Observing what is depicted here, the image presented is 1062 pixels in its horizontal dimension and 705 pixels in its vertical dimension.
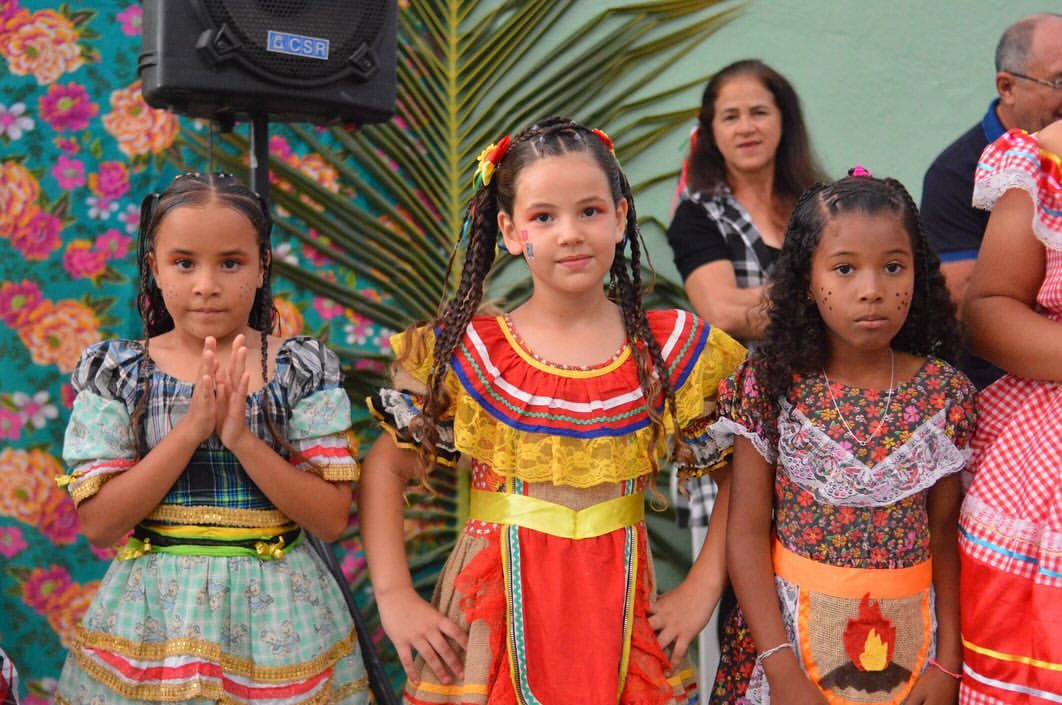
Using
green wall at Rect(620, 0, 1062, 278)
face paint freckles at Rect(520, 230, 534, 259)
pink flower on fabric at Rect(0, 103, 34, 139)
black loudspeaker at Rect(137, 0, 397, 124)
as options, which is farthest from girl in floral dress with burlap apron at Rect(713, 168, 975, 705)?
pink flower on fabric at Rect(0, 103, 34, 139)

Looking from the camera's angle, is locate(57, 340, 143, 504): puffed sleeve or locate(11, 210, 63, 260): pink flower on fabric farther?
locate(11, 210, 63, 260): pink flower on fabric

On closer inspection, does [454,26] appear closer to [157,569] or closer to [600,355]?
[600,355]

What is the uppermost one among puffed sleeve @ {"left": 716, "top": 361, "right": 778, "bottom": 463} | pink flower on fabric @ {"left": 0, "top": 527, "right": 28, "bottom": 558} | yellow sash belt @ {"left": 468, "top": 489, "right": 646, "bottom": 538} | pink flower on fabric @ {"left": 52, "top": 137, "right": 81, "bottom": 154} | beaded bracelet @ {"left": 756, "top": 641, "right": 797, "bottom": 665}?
pink flower on fabric @ {"left": 52, "top": 137, "right": 81, "bottom": 154}

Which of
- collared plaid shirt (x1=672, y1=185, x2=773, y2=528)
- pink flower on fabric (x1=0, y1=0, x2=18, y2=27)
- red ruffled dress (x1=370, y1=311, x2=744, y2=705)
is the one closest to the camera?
red ruffled dress (x1=370, y1=311, x2=744, y2=705)

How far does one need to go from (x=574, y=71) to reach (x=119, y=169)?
4.61 feet

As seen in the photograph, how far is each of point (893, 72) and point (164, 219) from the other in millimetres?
2694

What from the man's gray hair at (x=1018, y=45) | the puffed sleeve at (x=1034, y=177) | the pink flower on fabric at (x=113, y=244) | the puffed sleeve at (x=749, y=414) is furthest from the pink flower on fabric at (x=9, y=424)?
the man's gray hair at (x=1018, y=45)

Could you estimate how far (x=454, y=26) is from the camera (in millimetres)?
3326

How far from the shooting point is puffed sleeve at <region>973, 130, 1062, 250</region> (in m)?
1.73

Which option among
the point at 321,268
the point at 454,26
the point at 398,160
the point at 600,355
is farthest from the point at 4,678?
the point at 454,26

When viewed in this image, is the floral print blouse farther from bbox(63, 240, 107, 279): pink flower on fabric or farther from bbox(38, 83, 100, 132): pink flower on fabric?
bbox(38, 83, 100, 132): pink flower on fabric

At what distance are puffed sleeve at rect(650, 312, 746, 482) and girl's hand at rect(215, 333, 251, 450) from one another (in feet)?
2.39

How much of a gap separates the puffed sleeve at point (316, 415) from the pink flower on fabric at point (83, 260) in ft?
4.52

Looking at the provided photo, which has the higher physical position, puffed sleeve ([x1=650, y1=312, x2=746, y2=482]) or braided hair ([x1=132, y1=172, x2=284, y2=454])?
braided hair ([x1=132, y1=172, x2=284, y2=454])
